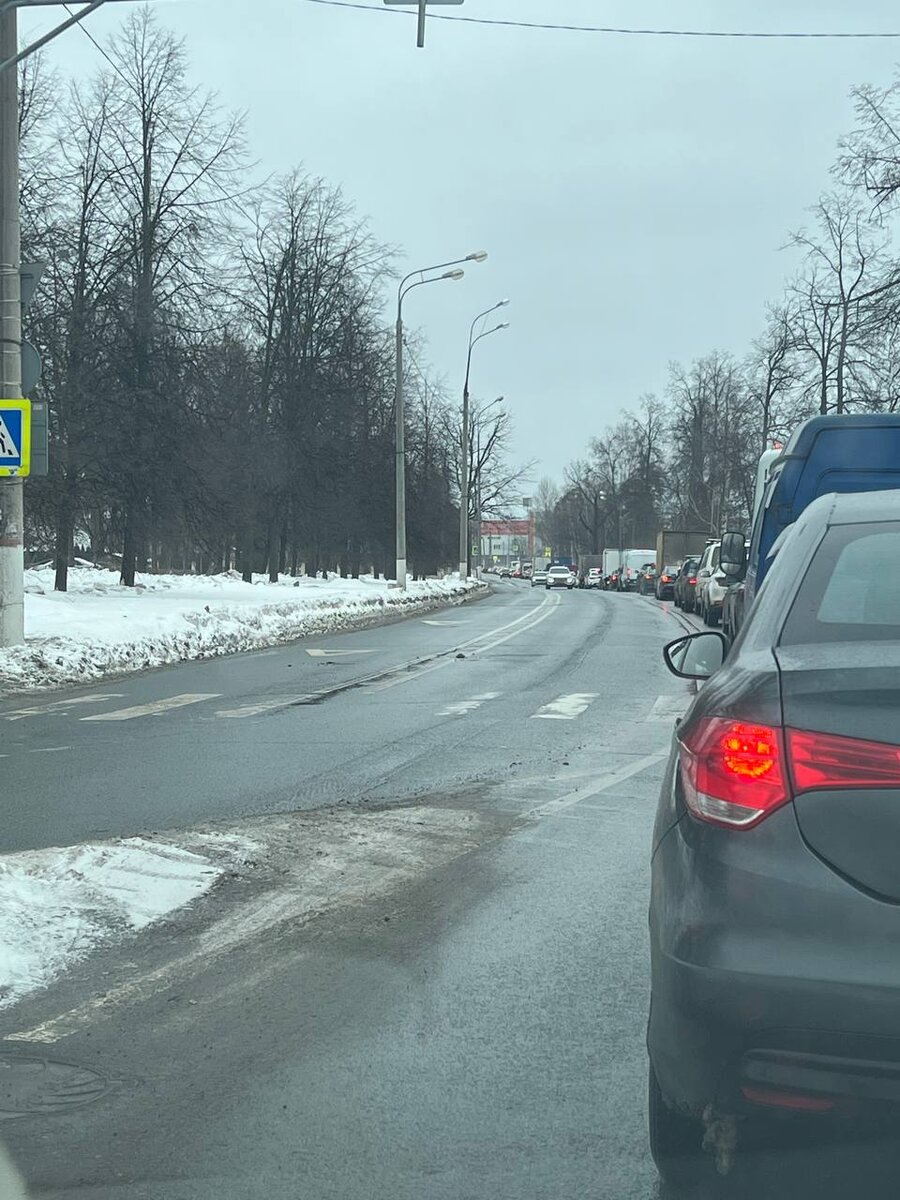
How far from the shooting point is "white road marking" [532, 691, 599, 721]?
13.1 metres

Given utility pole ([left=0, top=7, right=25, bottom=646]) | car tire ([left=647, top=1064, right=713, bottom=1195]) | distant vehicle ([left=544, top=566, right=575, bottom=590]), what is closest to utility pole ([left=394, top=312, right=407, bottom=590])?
utility pole ([left=0, top=7, right=25, bottom=646])

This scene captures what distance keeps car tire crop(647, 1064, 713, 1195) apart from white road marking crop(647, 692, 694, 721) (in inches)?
386

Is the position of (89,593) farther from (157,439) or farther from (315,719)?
(315,719)

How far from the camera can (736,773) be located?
2.85m

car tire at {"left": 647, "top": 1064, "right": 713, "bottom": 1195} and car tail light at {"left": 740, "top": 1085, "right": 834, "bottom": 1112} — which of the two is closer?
car tail light at {"left": 740, "top": 1085, "right": 834, "bottom": 1112}

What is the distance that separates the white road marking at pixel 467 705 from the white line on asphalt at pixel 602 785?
316cm

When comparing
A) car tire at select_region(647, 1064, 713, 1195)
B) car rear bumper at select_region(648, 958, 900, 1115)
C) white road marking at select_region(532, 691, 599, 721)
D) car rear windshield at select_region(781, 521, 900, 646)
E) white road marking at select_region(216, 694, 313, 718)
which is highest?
car rear windshield at select_region(781, 521, 900, 646)

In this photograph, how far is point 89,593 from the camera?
3253 centimetres

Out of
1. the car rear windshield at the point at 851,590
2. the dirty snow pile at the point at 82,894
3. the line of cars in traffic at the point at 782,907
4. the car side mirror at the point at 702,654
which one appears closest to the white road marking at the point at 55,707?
the dirty snow pile at the point at 82,894

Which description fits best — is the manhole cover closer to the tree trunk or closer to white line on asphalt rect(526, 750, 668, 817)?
white line on asphalt rect(526, 750, 668, 817)

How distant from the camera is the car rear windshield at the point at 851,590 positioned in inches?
120

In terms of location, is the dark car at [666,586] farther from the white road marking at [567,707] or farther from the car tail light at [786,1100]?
the car tail light at [786,1100]

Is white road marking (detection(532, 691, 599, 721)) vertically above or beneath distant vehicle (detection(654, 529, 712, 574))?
beneath

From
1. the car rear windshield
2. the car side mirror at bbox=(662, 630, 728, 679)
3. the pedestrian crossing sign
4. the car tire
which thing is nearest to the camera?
the car tire
